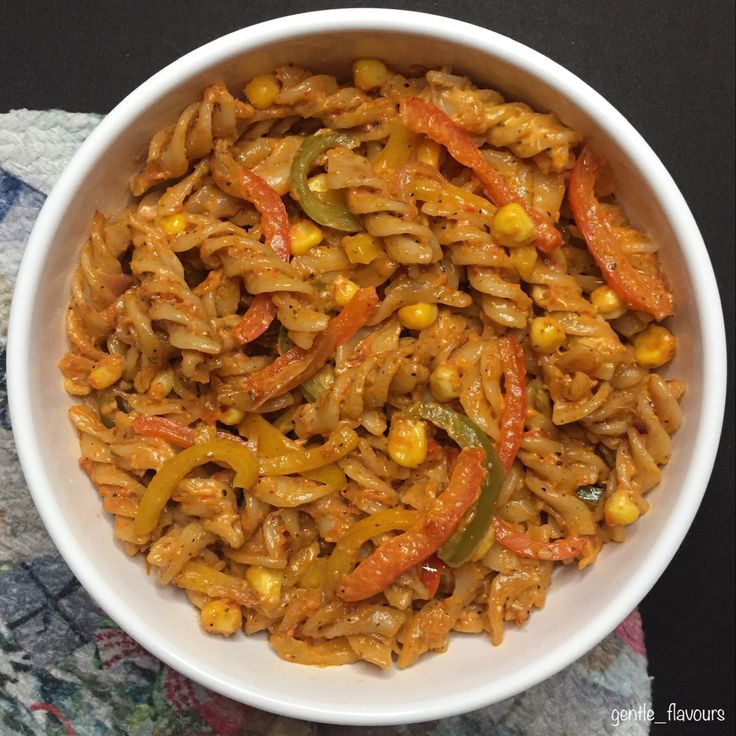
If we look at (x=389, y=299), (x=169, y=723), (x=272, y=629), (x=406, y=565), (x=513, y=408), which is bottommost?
(x=169, y=723)

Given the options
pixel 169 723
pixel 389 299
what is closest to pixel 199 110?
pixel 389 299

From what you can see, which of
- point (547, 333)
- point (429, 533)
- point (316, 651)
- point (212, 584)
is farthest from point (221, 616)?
point (547, 333)

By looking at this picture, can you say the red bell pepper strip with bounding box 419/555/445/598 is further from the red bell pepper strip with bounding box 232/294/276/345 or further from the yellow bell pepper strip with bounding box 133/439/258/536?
the red bell pepper strip with bounding box 232/294/276/345

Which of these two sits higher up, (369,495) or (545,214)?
(545,214)

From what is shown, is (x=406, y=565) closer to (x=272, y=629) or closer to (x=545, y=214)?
(x=272, y=629)

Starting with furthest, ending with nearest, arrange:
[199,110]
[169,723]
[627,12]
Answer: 1. [627,12]
2. [169,723]
3. [199,110]

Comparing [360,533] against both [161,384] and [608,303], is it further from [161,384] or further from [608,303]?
[608,303]
